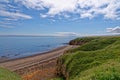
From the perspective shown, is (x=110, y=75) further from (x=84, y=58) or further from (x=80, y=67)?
(x=84, y=58)

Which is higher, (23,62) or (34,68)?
(34,68)

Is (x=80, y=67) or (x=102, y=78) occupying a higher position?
(x=102, y=78)

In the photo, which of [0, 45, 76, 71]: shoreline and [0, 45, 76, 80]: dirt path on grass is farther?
[0, 45, 76, 71]: shoreline

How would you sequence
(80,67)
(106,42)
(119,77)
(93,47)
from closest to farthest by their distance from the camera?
1. (119,77)
2. (80,67)
3. (93,47)
4. (106,42)

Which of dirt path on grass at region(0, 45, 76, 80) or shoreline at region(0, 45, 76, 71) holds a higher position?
dirt path on grass at region(0, 45, 76, 80)

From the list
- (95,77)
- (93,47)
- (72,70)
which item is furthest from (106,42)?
(95,77)

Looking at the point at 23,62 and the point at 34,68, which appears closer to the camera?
the point at 34,68

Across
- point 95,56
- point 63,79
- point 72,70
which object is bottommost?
point 63,79

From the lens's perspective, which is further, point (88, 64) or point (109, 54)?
point (109, 54)

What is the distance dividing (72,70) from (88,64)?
218 centimetres

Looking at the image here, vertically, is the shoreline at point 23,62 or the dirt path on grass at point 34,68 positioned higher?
the dirt path on grass at point 34,68

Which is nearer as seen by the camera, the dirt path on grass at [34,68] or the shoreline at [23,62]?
the dirt path on grass at [34,68]

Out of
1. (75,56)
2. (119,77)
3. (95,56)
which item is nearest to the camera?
(119,77)

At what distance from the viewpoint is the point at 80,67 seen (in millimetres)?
20844
